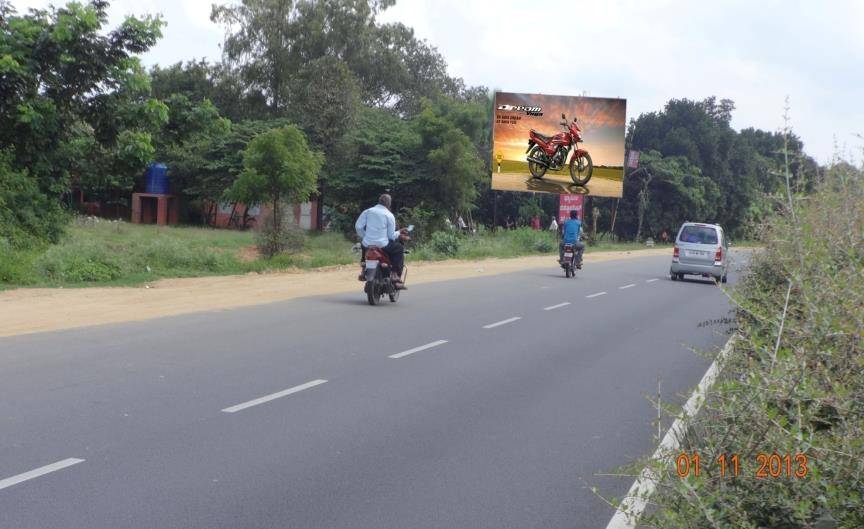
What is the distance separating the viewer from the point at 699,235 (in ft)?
90.2

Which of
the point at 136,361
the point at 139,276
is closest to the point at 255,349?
the point at 136,361

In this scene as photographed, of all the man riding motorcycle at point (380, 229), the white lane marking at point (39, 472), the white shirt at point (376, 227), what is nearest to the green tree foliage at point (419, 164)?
the man riding motorcycle at point (380, 229)

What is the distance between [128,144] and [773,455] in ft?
65.5

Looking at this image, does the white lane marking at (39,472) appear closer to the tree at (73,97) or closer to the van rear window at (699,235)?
the tree at (73,97)

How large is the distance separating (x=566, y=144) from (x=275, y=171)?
19438 millimetres

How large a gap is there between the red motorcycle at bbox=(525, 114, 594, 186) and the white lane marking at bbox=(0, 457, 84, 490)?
37.2 metres

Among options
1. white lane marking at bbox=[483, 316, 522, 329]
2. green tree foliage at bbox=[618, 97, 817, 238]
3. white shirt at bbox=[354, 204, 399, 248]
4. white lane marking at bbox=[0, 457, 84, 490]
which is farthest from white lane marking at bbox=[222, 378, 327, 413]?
green tree foliage at bbox=[618, 97, 817, 238]

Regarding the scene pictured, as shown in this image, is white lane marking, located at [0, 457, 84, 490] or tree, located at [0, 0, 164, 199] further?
tree, located at [0, 0, 164, 199]

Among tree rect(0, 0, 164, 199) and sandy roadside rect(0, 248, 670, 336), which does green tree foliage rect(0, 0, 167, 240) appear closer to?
tree rect(0, 0, 164, 199)

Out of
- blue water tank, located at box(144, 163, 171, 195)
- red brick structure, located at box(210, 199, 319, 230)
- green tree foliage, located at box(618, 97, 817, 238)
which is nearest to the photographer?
red brick structure, located at box(210, 199, 319, 230)

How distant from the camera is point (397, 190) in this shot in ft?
145

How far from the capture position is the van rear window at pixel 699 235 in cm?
2733

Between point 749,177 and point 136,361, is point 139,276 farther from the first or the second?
point 749,177
